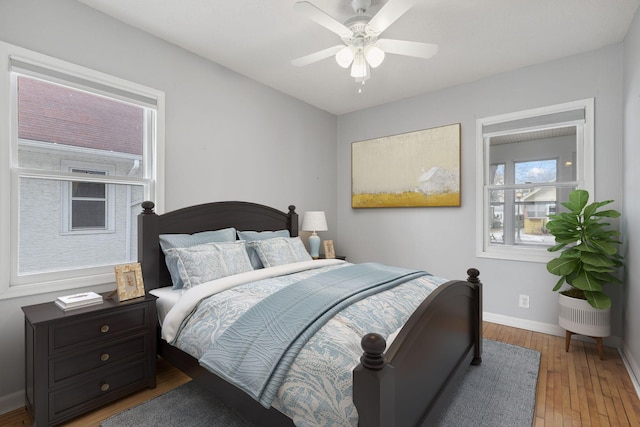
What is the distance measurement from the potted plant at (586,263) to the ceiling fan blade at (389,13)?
2236 millimetres

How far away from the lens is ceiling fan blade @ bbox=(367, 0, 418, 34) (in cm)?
177

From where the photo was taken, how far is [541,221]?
3404 millimetres

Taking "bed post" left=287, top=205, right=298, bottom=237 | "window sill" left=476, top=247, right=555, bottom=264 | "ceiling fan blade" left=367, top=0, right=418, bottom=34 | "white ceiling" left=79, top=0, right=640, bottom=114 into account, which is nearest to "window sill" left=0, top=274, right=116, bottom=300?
"bed post" left=287, top=205, right=298, bottom=237

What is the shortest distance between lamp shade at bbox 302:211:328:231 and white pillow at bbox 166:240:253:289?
1397mm

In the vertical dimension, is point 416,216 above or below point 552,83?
below

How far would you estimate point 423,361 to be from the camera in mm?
1584

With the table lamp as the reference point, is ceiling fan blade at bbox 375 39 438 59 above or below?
above

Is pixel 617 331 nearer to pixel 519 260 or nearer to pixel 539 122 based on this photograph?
pixel 519 260

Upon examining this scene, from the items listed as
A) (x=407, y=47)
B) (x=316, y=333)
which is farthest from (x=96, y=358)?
(x=407, y=47)

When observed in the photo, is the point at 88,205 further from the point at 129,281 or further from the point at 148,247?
the point at 129,281

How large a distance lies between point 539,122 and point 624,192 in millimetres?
997

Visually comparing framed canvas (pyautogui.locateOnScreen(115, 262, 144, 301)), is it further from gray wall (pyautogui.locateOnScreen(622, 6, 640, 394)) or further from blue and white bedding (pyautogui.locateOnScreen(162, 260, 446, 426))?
gray wall (pyautogui.locateOnScreen(622, 6, 640, 394))

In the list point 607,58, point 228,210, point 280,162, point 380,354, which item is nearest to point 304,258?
point 228,210

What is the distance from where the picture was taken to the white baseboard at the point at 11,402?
6.59ft
